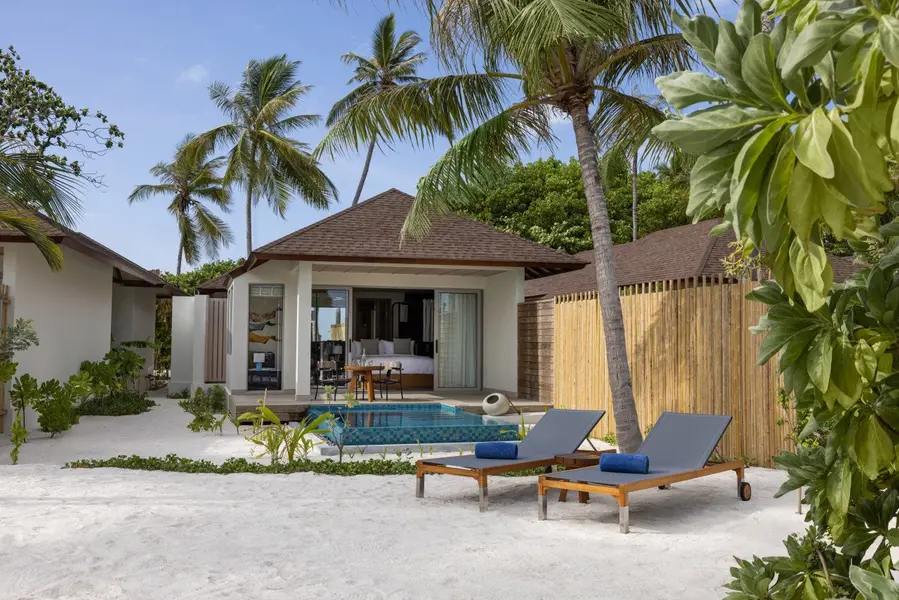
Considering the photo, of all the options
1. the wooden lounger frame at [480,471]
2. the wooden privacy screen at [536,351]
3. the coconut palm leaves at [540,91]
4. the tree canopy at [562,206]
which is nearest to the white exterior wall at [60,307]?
the coconut palm leaves at [540,91]

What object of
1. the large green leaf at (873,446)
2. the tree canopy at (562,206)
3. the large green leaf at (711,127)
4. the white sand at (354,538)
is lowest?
the white sand at (354,538)

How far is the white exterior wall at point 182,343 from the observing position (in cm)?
2070

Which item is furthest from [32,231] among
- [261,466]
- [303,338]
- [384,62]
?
[384,62]

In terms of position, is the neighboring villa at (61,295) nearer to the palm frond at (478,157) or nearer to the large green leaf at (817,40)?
the palm frond at (478,157)

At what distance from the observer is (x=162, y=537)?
5820mm

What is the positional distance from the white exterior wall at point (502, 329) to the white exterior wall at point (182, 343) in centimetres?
869

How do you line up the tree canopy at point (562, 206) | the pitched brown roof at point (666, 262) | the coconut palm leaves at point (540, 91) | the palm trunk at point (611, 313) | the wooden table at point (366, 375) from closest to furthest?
the coconut palm leaves at point (540, 91), the palm trunk at point (611, 313), the wooden table at point (366, 375), the pitched brown roof at point (666, 262), the tree canopy at point (562, 206)

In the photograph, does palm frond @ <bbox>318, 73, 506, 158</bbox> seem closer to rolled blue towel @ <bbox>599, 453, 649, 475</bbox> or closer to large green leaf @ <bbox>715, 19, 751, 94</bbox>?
rolled blue towel @ <bbox>599, 453, 649, 475</bbox>

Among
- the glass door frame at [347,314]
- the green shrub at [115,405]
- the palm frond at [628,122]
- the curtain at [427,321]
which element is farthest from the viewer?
the curtain at [427,321]

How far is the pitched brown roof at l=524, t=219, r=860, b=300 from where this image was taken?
16.5m

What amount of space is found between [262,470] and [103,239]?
9627 millimetres

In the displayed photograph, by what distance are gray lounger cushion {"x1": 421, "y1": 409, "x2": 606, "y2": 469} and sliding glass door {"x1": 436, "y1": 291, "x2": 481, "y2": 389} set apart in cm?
847

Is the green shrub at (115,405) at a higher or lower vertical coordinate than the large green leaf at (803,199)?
lower

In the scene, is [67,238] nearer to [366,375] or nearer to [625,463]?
[366,375]
